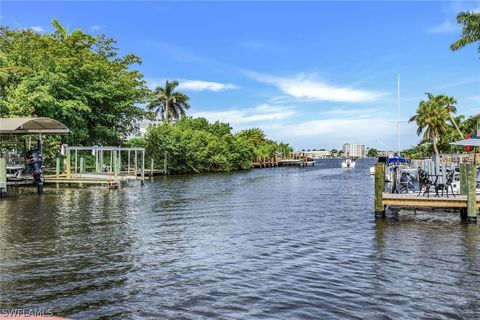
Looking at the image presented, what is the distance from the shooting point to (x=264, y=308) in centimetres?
792

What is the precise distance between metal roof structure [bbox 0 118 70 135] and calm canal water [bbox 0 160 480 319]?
8.79 meters

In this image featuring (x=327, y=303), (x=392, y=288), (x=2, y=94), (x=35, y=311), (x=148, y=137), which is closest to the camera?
(x=35, y=311)

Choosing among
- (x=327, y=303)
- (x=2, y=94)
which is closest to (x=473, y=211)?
(x=327, y=303)

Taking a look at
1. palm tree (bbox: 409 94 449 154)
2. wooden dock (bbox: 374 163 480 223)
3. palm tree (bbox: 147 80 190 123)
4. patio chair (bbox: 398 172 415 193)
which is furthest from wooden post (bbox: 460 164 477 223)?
palm tree (bbox: 147 80 190 123)

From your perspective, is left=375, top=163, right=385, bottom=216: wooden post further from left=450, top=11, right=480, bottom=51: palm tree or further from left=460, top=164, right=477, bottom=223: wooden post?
left=450, top=11, right=480, bottom=51: palm tree

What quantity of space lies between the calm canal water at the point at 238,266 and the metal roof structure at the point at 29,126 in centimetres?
879

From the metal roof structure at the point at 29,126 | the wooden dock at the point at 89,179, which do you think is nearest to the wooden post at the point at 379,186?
the metal roof structure at the point at 29,126

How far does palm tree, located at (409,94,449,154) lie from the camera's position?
2950 inches

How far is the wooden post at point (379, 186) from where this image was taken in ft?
61.0

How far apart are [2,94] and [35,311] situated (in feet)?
123

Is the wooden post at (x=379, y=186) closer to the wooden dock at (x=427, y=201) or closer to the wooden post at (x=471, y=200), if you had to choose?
the wooden dock at (x=427, y=201)

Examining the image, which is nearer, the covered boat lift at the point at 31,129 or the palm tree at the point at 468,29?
the covered boat lift at the point at 31,129

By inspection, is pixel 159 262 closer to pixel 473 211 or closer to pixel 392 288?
pixel 392 288

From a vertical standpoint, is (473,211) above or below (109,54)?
below
